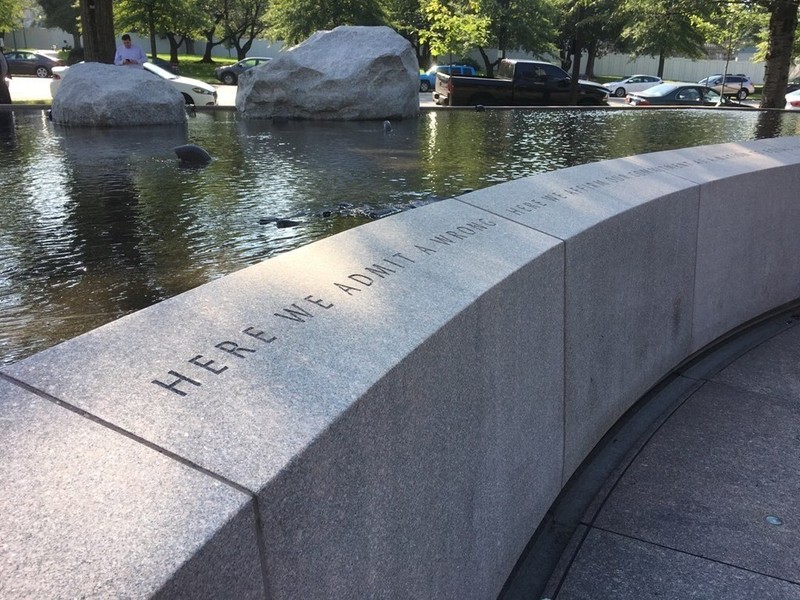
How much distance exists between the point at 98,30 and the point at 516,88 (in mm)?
10970

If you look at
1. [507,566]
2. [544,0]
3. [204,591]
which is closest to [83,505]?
[204,591]

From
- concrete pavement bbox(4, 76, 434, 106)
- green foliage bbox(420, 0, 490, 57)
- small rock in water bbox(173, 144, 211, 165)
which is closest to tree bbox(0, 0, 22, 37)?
concrete pavement bbox(4, 76, 434, 106)

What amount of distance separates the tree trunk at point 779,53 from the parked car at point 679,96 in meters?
7.77

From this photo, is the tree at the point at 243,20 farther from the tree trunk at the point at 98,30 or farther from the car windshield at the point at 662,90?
the tree trunk at the point at 98,30

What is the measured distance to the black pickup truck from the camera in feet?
67.6

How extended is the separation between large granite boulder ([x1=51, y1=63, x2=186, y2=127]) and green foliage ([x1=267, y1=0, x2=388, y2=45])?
30205 mm

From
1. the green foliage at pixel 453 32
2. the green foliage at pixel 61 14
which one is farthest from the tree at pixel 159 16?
the green foliage at pixel 453 32

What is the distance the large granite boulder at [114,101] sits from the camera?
472 inches

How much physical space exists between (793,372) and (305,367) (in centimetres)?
406

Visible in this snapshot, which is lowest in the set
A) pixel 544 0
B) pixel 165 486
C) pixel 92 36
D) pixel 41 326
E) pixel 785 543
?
pixel 785 543

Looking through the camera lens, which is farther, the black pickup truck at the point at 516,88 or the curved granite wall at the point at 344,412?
the black pickup truck at the point at 516,88

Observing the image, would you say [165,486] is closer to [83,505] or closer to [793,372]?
[83,505]

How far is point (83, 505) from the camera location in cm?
136

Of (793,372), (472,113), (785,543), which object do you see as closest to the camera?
(785,543)
